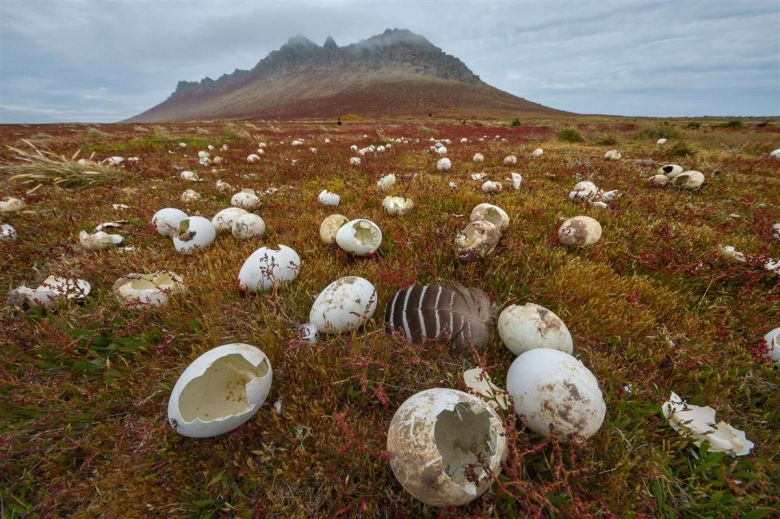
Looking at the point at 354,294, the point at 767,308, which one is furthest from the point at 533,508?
the point at 767,308

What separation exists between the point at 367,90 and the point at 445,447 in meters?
126

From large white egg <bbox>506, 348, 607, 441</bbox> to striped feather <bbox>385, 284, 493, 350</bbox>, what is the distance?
1.51 feet

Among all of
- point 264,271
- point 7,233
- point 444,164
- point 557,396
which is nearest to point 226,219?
point 264,271

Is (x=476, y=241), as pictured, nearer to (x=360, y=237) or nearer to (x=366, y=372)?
(x=360, y=237)

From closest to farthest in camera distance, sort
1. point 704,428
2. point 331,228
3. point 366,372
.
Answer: point 704,428 → point 366,372 → point 331,228

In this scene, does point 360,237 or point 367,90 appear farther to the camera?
point 367,90

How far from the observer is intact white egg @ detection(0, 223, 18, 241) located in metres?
4.05

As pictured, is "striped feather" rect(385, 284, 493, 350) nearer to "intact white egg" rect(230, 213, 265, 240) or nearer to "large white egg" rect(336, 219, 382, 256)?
"large white egg" rect(336, 219, 382, 256)

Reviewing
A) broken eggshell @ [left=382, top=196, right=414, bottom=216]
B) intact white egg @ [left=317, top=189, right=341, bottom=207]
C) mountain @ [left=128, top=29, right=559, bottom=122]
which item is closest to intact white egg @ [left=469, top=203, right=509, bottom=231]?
broken eggshell @ [left=382, top=196, right=414, bottom=216]

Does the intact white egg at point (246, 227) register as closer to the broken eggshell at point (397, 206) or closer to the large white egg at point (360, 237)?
the large white egg at point (360, 237)

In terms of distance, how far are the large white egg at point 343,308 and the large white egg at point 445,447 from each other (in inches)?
35.4

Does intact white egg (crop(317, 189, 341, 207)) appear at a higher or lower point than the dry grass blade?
lower

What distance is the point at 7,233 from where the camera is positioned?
4.10 m

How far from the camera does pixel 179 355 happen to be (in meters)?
2.46
